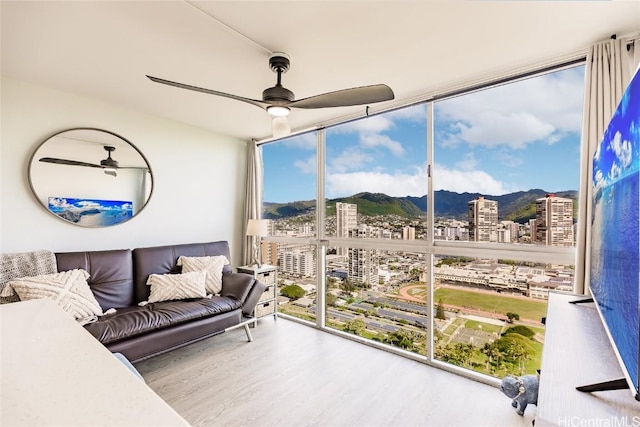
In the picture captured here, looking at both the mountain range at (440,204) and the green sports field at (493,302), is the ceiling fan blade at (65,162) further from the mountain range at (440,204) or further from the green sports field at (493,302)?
the green sports field at (493,302)

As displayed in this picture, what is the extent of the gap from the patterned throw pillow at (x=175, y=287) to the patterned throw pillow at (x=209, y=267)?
0.13m

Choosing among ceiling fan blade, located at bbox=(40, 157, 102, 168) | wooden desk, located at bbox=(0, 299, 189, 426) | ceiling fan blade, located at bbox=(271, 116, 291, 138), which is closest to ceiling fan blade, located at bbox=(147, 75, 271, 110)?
ceiling fan blade, located at bbox=(271, 116, 291, 138)

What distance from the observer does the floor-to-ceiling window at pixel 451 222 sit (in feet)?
6.98

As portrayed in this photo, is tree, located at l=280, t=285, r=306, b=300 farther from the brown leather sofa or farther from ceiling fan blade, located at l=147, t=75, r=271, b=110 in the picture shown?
ceiling fan blade, located at l=147, t=75, r=271, b=110

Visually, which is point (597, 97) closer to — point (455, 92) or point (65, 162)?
point (455, 92)

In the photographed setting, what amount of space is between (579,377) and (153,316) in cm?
261

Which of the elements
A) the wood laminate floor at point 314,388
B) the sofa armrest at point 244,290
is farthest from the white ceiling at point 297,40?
the wood laminate floor at point 314,388

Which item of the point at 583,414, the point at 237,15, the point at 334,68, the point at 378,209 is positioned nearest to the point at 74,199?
the point at 237,15

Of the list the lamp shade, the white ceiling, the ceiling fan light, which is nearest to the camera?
the white ceiling

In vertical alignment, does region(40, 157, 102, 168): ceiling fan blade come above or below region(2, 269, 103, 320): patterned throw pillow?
above

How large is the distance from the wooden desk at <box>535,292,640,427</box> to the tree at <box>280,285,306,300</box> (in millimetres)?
2716

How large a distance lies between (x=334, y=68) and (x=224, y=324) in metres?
2.44

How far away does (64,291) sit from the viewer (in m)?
2.20

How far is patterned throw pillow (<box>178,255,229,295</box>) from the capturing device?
305cm
